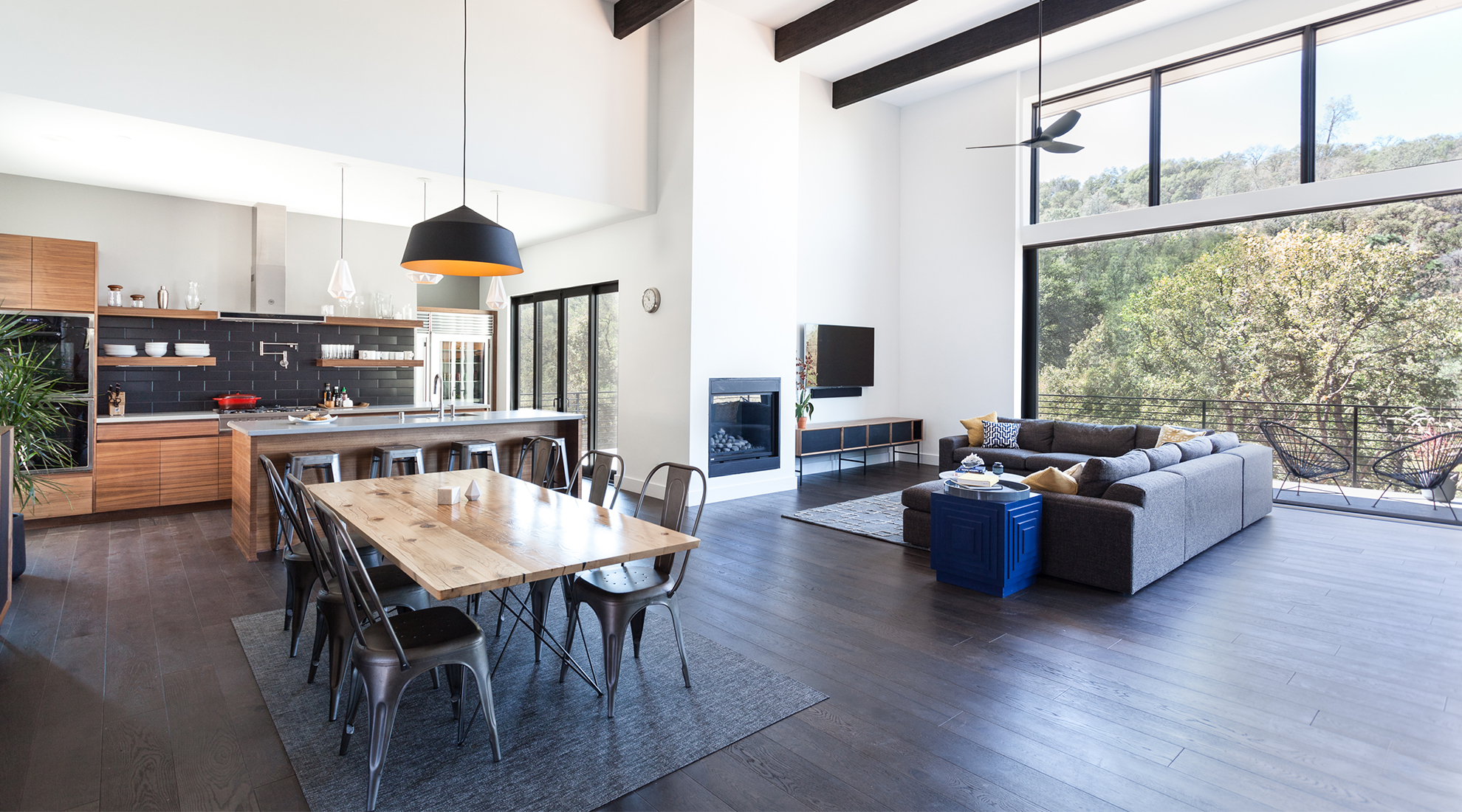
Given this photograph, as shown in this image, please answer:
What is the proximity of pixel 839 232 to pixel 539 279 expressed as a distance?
3933mm

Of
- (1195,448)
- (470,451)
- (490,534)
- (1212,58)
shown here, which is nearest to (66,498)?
(470,451)

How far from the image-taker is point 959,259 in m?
9.00

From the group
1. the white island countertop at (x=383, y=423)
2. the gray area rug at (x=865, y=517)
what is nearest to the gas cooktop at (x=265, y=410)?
the white island countertop at (x=383, y=423)

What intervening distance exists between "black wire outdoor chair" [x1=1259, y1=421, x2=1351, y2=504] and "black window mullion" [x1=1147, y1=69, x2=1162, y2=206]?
8.88 feet

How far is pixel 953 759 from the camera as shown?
2.28 metres

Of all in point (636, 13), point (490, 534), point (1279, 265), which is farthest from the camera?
point (1279, 265)

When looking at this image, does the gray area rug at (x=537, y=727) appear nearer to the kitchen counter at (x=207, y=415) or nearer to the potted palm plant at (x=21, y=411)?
the potted palm plant at (x=21, y=411)

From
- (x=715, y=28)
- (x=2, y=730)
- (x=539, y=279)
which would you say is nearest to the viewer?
(x=2, y=730)

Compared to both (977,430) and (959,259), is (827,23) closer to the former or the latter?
(959,259)

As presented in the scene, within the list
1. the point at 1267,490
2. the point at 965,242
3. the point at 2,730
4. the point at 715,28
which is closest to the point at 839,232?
the point at 965,242

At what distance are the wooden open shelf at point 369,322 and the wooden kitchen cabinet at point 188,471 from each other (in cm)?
179

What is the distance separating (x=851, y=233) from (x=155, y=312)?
25.0 ft

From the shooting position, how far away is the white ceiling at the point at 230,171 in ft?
15.1

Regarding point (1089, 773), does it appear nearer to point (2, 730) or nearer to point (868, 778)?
point (868, 778)
